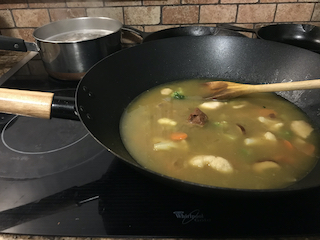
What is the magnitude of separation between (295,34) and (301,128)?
3.01ft

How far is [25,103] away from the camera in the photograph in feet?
2.52

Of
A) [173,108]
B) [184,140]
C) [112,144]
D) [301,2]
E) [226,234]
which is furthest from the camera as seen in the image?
[301,2]

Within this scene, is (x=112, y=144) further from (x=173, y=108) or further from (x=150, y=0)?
(x=150, y=0)

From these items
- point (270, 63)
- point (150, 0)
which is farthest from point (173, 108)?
point (150, 0)

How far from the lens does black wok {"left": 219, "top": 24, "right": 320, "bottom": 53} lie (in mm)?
1611

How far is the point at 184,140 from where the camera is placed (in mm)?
1052

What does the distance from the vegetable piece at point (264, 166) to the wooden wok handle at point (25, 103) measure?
30.6 inches

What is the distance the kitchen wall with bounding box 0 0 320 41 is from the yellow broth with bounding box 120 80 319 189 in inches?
26.9

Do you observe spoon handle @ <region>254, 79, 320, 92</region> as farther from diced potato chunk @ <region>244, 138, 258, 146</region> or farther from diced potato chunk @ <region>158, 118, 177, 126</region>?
diced potato chunk @ <region>158, 118, 177, 126</region>

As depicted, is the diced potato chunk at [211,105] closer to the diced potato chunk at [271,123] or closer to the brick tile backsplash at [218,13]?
the diced potato chunk at [271,123]

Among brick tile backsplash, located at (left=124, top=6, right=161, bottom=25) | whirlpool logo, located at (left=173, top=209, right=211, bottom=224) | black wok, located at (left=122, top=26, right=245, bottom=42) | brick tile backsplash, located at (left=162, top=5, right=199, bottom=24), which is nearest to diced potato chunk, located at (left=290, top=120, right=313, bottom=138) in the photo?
whirlpool logo, located at (left=173, top=209, right=211, bottom=224)

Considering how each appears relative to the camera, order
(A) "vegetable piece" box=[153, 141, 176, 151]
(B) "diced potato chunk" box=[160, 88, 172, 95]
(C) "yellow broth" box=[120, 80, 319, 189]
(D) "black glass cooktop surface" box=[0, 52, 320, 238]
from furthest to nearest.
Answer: (B) "diced potato chunk" box=[160, 88, 172, 95] → (A) "vegetable piece" box=[153, 141, 176, 151] → (C) "yellow broth" box=[120, 80, 319, 189] → (D) "black glass cooktop surface" box=[0, 52, 320, 238]

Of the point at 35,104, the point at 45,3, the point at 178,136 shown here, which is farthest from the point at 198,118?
the point at 45,3

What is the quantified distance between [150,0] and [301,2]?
3.50ft
